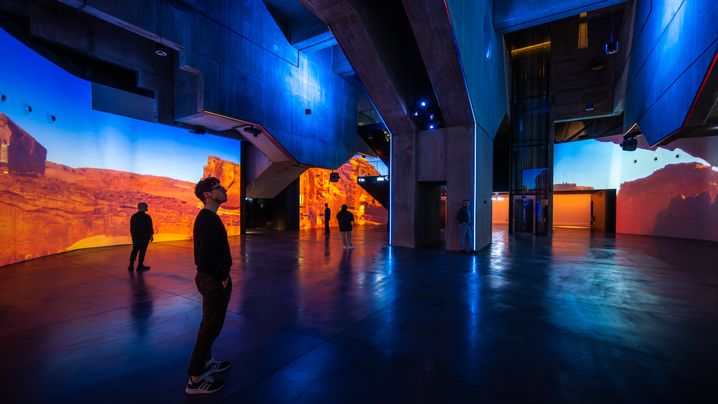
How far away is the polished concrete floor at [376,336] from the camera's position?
8.09 ft

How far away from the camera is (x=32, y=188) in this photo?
8625 millimetres

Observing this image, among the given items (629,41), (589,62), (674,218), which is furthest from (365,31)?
(674,218)

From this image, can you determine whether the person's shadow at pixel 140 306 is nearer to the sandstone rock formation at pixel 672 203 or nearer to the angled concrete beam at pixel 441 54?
the angled concrete beam at pixel 441 54

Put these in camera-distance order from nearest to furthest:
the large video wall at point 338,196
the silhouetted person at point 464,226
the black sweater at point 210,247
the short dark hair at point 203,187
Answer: the black sweater at point 210,247
the short dark hair at point 203,187
the silhouetted person at point 464,226
the large video wall at point 338,196

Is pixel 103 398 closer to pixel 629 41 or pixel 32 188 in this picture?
pixel 32 188

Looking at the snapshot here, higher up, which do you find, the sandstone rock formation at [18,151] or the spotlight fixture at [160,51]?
the spotlight fixture at [160,51]

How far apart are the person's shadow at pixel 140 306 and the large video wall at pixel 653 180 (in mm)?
20276

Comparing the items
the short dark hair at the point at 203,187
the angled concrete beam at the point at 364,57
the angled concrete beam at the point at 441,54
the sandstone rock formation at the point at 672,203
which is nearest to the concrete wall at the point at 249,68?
the angled concrete beam at the point at 364,57

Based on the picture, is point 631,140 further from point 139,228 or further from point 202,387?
point 139,228

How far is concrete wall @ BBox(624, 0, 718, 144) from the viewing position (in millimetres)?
6652

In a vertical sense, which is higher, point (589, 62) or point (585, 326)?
point (589, 62)

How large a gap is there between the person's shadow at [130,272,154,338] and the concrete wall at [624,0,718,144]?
11264 mm

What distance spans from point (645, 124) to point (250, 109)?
15.3 m

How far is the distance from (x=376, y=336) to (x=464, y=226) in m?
6.83
